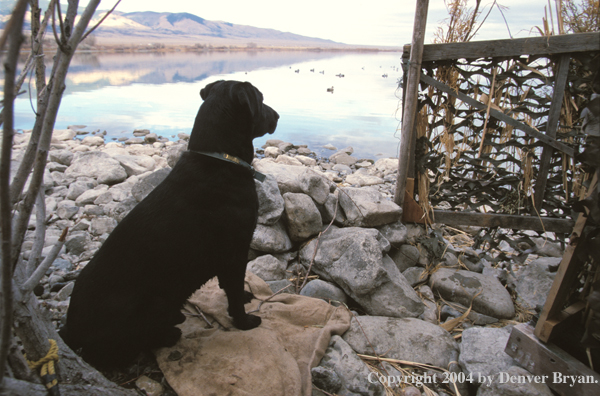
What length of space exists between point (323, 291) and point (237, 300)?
1067 millimetres

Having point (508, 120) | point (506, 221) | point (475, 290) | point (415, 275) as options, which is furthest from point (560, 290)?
point (508, 120)

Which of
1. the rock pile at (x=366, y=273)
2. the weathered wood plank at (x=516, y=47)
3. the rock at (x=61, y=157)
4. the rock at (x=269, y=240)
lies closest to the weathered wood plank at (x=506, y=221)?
the rock pile at (x=366, y=273)

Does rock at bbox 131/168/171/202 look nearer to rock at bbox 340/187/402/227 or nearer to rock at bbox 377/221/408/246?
rock at bbox 340/187/402/227

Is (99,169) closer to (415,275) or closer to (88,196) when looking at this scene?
(88,196)

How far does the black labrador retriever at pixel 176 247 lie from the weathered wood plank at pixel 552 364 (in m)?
1.93

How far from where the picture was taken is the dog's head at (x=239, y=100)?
2291 millimetres

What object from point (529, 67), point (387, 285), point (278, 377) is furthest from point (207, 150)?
point (529, 67)

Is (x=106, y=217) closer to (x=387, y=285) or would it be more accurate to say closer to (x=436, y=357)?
(x=387, y=285)

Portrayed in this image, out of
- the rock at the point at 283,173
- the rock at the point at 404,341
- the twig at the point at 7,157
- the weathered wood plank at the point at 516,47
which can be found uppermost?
the weathered wood plank at the point at 516,47

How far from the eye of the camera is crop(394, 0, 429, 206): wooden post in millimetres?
3531

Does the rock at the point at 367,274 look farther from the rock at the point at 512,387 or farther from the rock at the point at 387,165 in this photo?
the rock at the point at 387,165

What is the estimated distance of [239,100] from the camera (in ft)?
7.50

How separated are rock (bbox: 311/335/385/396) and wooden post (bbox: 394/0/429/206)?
2.18m

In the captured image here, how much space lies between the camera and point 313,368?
89.4 inches
